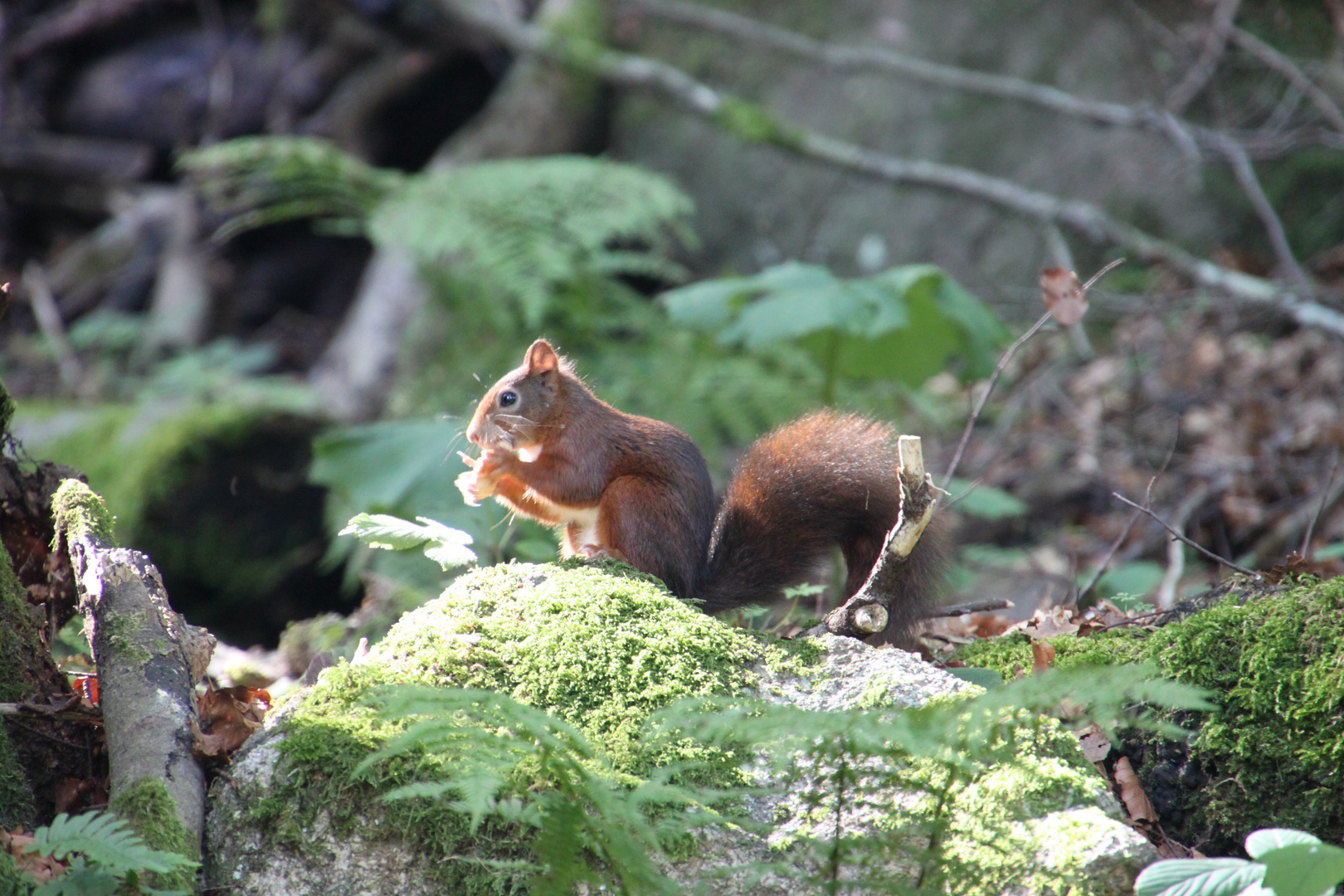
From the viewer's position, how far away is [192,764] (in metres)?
1.85

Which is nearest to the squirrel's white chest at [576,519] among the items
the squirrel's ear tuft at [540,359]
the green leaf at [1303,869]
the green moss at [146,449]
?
the squirrel's ear tuft at [540,359]

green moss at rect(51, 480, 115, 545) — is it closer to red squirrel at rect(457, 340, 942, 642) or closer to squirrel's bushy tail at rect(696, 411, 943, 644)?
red squirrel at rect(457, 340, 942, 642)

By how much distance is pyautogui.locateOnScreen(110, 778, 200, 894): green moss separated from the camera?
1606mm

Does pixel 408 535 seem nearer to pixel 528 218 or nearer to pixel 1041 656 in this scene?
pixel 1041 656

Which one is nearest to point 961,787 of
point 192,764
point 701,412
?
point 192,764

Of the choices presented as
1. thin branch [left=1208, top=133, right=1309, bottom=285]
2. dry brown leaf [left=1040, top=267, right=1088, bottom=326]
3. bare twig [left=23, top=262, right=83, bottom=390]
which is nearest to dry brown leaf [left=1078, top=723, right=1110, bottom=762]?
dry brown leaf [left=1040, top=267, right=1088, bottom=326]

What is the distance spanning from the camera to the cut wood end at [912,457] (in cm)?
210

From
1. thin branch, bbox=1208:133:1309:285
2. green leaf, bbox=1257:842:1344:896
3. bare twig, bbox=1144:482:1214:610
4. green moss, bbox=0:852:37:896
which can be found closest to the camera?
green leaf, bbox=1257:842:1344:896

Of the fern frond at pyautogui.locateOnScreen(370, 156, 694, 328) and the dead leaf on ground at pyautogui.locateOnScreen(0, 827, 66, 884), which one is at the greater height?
the fern frond at pyautogui.locateOnScreen(370, 156, 694, 328)

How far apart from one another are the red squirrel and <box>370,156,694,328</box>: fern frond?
7.69 feet

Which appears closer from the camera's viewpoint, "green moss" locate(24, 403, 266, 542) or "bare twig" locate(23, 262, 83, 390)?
"green moss" locate(24, 403, 266, 542)

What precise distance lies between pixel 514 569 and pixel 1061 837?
4.11 feet

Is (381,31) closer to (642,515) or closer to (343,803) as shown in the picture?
(642,515)

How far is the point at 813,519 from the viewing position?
8.57 ft
